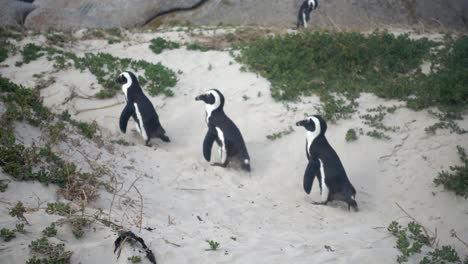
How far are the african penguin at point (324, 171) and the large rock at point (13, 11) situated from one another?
37.9ft

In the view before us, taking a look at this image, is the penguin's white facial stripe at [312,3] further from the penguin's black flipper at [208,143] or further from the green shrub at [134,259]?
the green shrub at [134,259]

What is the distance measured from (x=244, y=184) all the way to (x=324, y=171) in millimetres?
1187

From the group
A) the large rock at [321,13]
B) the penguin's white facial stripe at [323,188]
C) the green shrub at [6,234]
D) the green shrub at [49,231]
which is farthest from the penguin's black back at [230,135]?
the large rock at [321,13]

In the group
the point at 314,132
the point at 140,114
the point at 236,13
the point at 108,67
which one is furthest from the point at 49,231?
the point at 236,13

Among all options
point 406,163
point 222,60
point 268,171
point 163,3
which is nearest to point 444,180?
point 406,163

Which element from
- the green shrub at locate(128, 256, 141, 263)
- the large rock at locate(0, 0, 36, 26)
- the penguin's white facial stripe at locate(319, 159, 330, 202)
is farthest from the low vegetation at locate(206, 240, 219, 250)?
the large rock at locate(0, 0, 36, 26)

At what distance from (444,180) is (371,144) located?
1436mm

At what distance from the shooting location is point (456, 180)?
6.72 metres

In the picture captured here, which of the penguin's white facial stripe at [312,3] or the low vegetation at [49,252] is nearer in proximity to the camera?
the low vegetation at [49,252]

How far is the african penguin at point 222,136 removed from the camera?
24.5 feet

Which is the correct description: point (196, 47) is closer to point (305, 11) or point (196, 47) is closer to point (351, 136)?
point (351, 136)

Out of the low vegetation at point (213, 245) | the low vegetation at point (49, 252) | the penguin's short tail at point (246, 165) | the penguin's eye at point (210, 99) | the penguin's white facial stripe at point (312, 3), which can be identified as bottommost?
the penguin's short tail at point (246, 165)

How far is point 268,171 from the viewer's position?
7664 mm

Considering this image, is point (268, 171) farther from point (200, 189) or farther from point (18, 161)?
point (18, 161)
